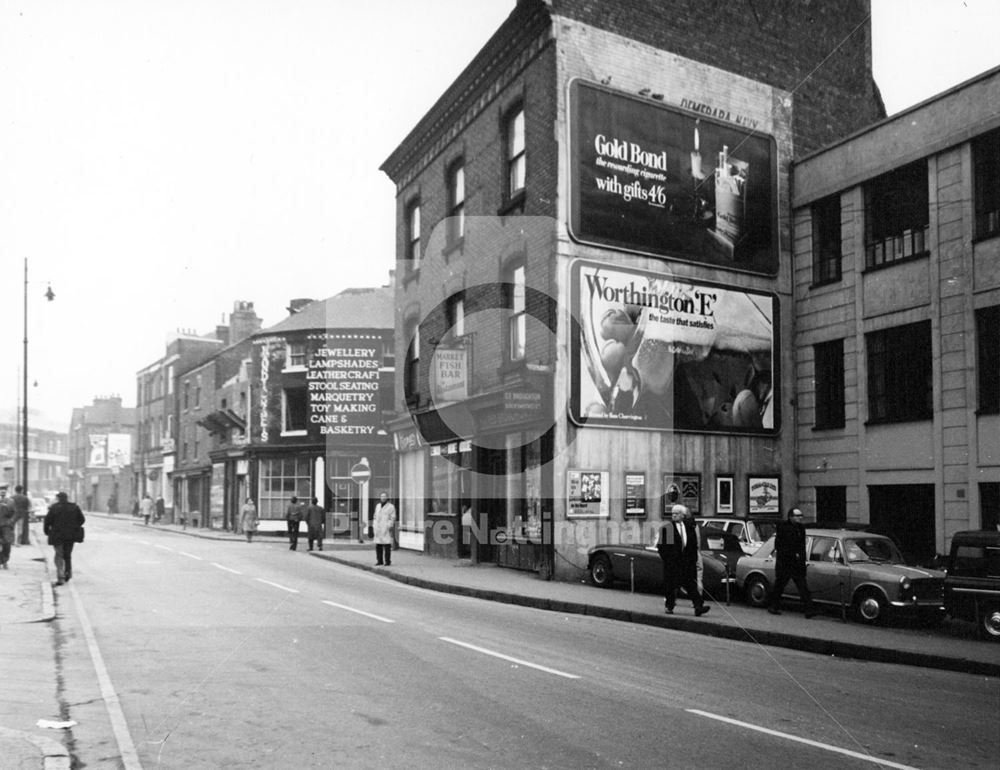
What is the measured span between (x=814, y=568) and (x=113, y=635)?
9963 mm

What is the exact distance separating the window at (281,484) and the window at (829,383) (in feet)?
84.6

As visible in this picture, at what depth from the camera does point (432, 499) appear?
2702cm

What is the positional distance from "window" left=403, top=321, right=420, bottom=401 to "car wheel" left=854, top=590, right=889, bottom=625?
53.7 ft

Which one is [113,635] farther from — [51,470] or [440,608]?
[51,470]

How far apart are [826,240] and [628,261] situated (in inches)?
197

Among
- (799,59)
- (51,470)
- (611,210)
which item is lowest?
(51,470)

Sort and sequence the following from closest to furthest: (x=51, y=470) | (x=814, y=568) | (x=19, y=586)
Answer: (x=814, y=568) → (x=19, y=586) → (x=51, y=470)

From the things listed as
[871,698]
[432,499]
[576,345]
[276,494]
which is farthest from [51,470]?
[871,698]

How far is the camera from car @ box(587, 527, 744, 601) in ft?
53.3

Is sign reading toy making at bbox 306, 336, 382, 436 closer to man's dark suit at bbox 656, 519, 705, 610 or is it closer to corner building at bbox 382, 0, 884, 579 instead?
corner building at bbox 382, 0, 884, 579

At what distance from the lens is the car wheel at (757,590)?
15.4 m

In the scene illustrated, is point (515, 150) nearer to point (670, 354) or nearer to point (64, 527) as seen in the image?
point (670, 354)

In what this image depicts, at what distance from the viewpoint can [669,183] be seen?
20.8 meters

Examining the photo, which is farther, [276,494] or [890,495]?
[276,494]
